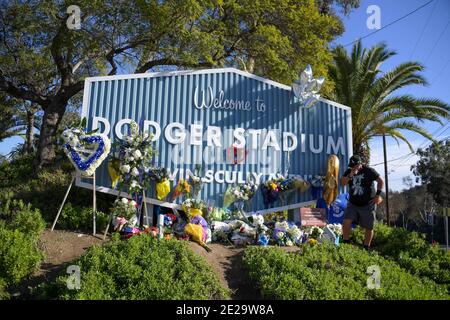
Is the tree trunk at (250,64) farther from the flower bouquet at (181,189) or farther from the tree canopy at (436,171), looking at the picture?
the tree canopy at (436,171)

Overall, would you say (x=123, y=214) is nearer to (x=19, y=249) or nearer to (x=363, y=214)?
(x=19, y=249)

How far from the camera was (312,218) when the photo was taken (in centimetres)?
890

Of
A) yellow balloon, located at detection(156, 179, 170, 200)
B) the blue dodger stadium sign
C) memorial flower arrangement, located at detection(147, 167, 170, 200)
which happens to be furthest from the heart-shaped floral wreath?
yellow balloon, located at detection(156, 179, 170, 200)

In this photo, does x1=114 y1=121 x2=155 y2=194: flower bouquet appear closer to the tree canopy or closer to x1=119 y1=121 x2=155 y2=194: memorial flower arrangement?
x1=119 y1=121 x2=155 y2=194: memorial flower arrangement

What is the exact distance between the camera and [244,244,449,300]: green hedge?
5.56m

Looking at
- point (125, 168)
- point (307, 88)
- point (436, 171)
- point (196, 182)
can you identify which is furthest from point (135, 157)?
point (436, 171)

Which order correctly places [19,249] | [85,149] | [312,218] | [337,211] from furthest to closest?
[337,211]
[312,218]
[85,149]
[19,249]

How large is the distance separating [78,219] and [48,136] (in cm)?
508

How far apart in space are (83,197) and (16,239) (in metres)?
3.34

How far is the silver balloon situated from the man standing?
9.65ft

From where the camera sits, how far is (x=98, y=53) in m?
12.6
